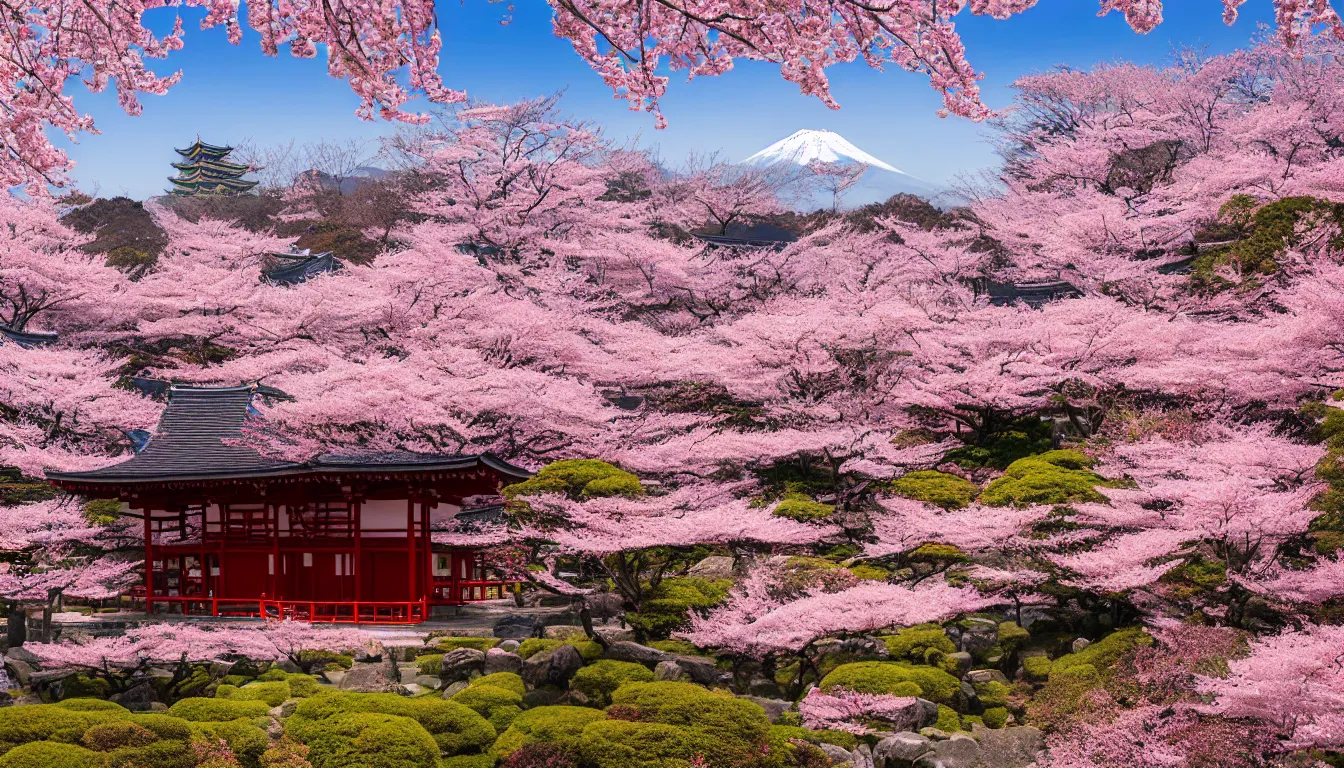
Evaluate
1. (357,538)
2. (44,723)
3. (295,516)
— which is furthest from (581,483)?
(44,723)

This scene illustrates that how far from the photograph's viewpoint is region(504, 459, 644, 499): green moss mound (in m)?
16.0

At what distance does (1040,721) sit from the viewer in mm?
13594

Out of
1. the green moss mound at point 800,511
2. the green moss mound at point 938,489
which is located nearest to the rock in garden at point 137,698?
the green moss mound at point 800,511

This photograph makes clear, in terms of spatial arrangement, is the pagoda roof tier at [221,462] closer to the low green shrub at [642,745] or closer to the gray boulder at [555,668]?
the gray boulder at [555,668]

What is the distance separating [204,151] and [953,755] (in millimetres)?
47060

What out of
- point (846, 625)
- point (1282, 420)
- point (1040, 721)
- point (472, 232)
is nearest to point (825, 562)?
point (846, 625)

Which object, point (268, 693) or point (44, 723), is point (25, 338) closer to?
point (268, 693)

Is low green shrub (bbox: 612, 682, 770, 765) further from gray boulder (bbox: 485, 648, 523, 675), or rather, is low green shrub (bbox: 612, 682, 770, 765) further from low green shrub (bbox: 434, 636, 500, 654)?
low green shrub (bbox: 434, 636, 500, 654)

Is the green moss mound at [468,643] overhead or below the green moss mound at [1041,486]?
below

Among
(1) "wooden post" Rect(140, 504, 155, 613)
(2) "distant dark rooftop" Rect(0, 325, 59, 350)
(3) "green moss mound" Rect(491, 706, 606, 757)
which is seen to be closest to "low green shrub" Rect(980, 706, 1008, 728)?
(3) "green moss mound" Rect(491, 706, 606, 757)

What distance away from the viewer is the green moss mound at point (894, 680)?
1387 cm

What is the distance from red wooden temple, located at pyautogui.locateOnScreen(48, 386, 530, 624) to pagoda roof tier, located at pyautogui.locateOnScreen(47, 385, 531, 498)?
0.02 m

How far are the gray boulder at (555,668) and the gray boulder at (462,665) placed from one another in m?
0.69

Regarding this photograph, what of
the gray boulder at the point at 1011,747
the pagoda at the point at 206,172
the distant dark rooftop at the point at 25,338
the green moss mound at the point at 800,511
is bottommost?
the gray boulder at the point at 1011,747
